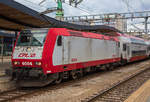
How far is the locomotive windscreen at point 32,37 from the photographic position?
31.1ft

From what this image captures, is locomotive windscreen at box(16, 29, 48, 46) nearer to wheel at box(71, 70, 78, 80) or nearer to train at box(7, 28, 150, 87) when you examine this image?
train at box(7, 28, 150, 87)

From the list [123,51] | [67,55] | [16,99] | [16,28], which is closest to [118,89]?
[67,55]

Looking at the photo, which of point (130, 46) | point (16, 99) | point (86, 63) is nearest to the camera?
point (16, 99)

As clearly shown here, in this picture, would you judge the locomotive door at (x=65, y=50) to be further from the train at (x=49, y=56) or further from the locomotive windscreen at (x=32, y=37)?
the locomotive windscreen at (x=32, y=37)

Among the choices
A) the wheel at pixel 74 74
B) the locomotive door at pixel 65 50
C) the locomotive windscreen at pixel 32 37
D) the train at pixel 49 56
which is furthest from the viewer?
the wheel at pixel 74 74

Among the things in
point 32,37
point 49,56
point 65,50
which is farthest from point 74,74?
point 32,37

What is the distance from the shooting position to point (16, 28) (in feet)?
64.8

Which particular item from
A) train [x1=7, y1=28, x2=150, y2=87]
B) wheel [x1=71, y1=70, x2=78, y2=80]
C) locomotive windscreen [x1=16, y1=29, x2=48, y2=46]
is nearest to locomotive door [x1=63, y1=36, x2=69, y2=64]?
train [x1=7, y1=28, x2=150, y2=87]

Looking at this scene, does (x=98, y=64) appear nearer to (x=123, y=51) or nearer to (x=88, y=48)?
(x=88, y=48)

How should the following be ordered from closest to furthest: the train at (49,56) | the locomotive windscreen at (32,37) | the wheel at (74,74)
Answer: the train at (49,56) < the locomotive windscreen at (32,37) < the wheel at (74,74)

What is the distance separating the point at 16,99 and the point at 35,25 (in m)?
12.0

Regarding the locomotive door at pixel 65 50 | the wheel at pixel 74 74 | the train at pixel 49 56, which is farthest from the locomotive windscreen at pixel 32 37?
the wheel at pixel 74 74

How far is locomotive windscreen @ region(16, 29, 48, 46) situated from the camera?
948cm

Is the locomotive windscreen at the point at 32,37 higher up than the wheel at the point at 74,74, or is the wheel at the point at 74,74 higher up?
the locomotive windscreen at the point at 32,37
